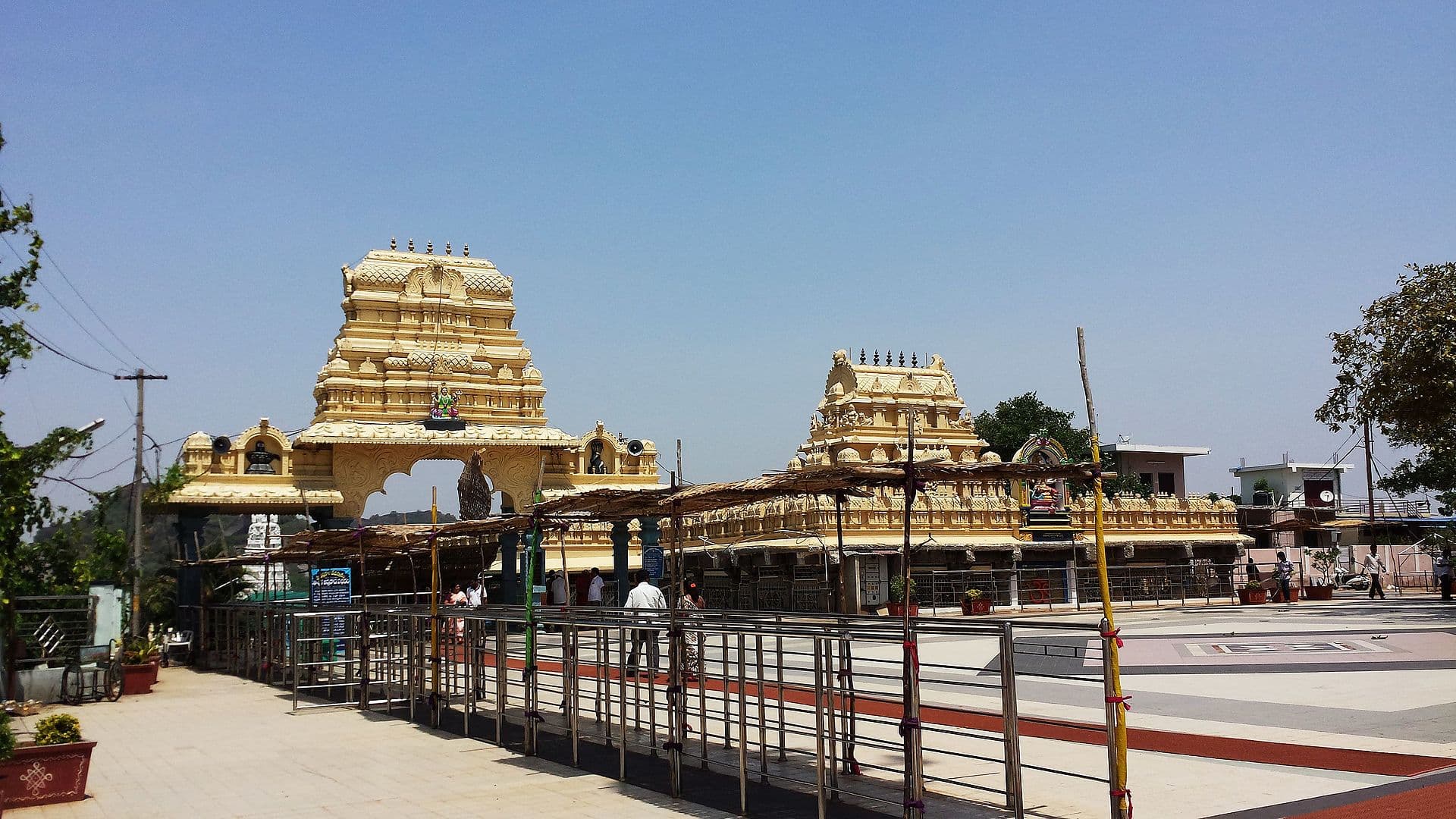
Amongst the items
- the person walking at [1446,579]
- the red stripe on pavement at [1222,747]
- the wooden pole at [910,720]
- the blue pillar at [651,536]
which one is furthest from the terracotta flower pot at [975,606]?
the wooden pole at [910,720]

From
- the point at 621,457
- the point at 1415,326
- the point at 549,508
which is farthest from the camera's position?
the point at 621,457

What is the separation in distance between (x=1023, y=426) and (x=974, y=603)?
31209 millimetres

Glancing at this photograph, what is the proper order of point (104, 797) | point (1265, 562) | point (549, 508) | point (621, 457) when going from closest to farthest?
point (104, 797) < point (549, 508) < point (621, 457) < point (1265, 562)

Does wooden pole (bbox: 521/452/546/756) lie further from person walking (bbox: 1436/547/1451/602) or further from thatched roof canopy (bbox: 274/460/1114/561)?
person walking (bbox: 1436/547/1451/602)

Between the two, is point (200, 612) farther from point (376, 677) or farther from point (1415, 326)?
point (1415, 326)

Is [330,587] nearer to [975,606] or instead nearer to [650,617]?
[650,617]

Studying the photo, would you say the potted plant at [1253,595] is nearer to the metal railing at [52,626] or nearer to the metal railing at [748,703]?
the metal railing at [748,703]

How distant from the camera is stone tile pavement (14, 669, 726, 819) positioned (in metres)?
9.36

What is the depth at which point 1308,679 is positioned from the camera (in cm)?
1528

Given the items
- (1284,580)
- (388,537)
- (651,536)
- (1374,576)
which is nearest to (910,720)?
(388,537)

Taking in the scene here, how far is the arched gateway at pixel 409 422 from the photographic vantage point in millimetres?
29406

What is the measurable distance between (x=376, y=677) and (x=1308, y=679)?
42.0 ft

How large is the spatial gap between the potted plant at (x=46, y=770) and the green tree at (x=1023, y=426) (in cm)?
5204

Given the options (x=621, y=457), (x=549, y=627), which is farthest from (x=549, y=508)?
(x=621, y=457)
